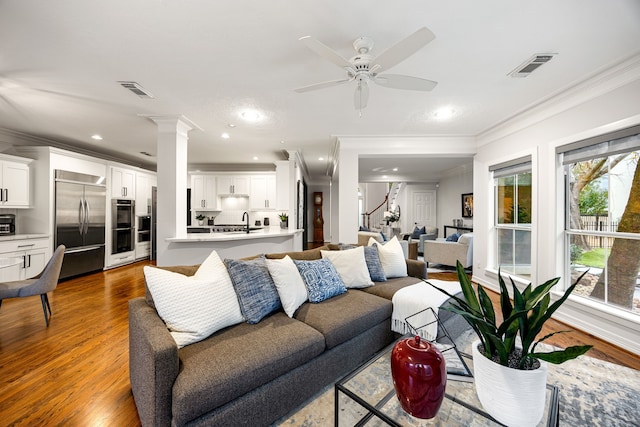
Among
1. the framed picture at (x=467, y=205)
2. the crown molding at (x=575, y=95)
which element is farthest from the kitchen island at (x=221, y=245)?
the framed picture at (x=467, y=205)

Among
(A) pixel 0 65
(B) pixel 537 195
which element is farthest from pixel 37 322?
(B) pixel 537 195

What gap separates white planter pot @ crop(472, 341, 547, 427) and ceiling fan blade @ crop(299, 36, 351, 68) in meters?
1.89

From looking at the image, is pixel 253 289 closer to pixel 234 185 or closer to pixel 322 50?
pixel 322 50

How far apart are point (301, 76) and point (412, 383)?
2532 millimetres

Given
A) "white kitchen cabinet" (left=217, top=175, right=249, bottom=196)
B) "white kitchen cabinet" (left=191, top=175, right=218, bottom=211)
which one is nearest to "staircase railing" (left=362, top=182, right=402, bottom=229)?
"white kitchen cabinet" (left=217, top=175, right=249, bottom=196)

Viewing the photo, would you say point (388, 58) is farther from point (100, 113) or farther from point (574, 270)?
point (100, 113)

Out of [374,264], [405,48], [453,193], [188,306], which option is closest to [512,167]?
[374,264]

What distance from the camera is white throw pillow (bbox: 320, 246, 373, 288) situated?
2578mm

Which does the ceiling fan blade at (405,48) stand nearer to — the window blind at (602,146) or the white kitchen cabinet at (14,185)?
the window blind at (602,146)

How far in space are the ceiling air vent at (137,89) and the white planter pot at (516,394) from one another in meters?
3.61

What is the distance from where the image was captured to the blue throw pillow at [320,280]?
2186mm

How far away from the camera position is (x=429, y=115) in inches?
139

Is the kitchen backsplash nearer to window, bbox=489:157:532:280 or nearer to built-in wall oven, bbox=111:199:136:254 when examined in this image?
built-in wall oven, bbox=111:199:136:254

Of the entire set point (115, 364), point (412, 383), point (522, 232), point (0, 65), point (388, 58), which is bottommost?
point (115, 364)
